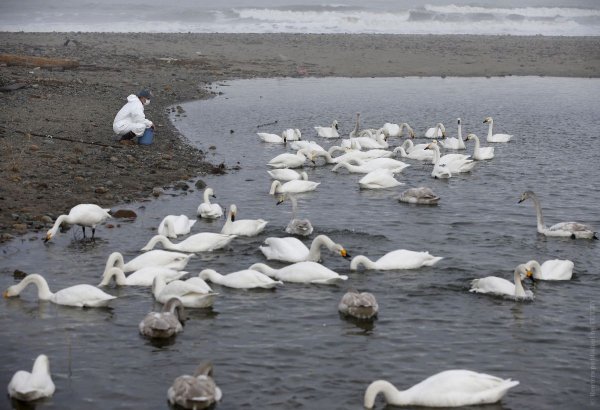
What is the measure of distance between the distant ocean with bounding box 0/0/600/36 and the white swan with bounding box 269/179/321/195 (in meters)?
46.6

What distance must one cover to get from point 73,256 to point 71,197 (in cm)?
267

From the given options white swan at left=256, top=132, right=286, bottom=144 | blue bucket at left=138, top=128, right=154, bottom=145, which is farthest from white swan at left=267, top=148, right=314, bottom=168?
white swan at left=256, top=132, right=286, bottom=144

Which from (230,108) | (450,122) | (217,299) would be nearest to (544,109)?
(450,122)

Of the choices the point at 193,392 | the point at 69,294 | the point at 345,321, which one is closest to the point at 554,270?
the point at 345,321

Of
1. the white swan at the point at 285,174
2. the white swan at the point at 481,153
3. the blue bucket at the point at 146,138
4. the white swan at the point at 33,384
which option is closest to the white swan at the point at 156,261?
the white swan at the point at 33,384

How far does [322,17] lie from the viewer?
243ft

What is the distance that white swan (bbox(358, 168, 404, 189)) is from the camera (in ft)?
→ 56.7

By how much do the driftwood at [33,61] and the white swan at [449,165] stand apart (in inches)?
651

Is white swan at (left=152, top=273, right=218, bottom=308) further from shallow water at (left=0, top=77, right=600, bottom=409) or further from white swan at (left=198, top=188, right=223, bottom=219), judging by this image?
white swan at (left=198, top=188, right=223, bottom=219)

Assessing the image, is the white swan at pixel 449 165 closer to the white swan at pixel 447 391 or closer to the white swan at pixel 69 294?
the white swan at pixel 69 294

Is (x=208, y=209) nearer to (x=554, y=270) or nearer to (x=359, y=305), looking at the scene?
(x=359, y=305)

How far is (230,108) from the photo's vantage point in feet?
→ 92.8

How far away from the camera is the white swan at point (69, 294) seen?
1032 cm

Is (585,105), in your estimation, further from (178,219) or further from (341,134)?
(178,219)
